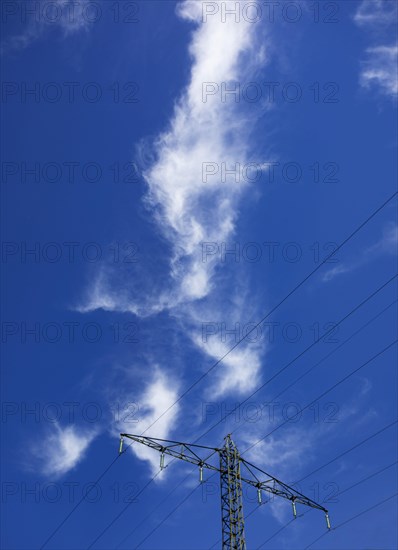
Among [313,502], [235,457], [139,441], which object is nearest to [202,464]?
[235,457]

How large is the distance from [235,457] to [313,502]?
7564 millimetres

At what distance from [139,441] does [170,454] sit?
92.7 inches

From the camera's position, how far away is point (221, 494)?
36.6 meters

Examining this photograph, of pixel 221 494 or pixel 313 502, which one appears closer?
pixel 221 494

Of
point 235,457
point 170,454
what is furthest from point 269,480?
point 170,454

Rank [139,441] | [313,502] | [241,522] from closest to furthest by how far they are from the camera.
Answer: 1. [241,522]
2. [139,441]
3. [313,502]

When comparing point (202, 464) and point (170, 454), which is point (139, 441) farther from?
point (202, 464)

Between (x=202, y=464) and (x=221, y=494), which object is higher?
(x=202, y=464)

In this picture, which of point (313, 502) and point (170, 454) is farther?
point (313, 502)

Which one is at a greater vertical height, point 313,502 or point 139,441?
point 139,441

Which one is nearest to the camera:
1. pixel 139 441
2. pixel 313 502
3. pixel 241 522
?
pixel 241 522

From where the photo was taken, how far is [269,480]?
130ft

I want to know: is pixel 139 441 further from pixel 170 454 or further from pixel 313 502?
pixel 313 502

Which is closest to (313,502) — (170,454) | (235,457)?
(235,457)
